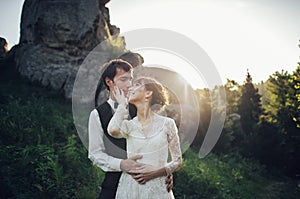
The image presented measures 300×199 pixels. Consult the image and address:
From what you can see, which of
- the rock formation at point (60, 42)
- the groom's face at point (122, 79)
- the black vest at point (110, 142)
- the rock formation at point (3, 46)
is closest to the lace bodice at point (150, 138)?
the black vest at point (110, 142)

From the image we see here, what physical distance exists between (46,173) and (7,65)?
1142 cm

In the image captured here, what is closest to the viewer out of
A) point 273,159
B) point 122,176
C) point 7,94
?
point 122,176

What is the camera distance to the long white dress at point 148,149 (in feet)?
7.20

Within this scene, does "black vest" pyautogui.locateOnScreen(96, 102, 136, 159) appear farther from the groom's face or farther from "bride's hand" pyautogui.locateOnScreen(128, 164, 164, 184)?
"bride's hand" pyautogui.locateOnScreen(128, 164, 164, 184)

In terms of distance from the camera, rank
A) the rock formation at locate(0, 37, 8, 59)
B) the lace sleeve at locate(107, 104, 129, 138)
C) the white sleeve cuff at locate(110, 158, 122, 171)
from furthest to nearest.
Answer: the rock formation at locate(0, 37, 8, 59)
the white sleeve cuff at locate(110, 158, 122, 171)
the lace sleeve at locate(107, 104, 129, 138)

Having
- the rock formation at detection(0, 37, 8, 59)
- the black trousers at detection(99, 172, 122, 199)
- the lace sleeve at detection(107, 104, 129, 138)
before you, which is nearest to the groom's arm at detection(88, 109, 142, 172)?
the black trousers at detection(99, 172, 122, 199)

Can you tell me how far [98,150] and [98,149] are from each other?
0.01 meters

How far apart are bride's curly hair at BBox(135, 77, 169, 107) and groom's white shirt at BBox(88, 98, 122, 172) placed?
594mm

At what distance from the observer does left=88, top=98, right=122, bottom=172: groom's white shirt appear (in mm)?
2346

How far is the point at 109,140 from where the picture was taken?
2576 mm

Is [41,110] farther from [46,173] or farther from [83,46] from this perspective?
[83,46]

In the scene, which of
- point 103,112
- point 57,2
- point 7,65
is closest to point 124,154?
point 103,112

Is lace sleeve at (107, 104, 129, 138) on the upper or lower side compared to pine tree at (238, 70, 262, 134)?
lower

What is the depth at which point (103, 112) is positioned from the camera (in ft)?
8.54
